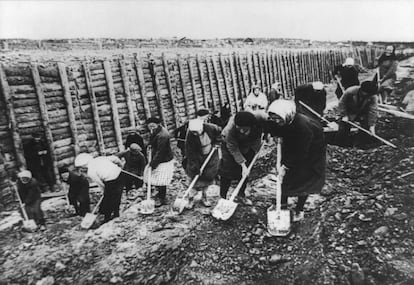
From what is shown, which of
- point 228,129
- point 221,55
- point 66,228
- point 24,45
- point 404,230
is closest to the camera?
point 404,230

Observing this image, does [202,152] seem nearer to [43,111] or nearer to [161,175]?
[161,175]

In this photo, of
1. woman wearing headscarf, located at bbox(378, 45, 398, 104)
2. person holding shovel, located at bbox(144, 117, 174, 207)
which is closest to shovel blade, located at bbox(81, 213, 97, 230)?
person holding shovel, located at bbox(144, 117, 174, 207)

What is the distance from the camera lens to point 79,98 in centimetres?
608

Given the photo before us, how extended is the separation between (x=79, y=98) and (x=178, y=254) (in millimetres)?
3793

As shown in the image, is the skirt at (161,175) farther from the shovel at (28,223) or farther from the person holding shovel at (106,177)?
the shovel at (28,223)

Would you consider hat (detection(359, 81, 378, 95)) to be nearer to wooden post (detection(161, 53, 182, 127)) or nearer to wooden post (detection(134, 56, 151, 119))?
wooden post (detection(161, 53, 182, 127))

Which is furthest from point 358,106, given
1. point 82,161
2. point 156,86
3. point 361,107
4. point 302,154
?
point 82,161

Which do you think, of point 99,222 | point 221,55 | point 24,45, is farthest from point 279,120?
point 24,45

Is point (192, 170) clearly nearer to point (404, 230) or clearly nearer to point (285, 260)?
point (285, 260)

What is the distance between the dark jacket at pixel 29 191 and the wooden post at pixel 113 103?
7.26ft

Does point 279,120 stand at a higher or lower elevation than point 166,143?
higher

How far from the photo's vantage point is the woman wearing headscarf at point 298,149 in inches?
144

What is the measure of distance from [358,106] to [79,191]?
4.97 metres

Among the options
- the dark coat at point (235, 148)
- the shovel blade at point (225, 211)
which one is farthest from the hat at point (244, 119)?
the shovel blade at point (225, 211)
